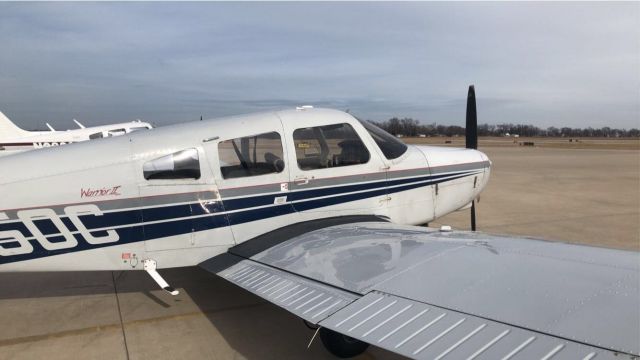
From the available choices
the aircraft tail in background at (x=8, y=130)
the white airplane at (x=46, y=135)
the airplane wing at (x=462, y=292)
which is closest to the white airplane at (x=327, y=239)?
the airplane wing at (x=462, y=292)

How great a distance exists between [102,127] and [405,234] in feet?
73.7

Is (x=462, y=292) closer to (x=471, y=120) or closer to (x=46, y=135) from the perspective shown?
(x=471, y=120)

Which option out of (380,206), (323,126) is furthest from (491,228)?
(323,126)

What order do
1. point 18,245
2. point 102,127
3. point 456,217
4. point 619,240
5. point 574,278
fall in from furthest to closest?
1. point 102,127
2. point 456,217
3. point 619,240
4. point 18,245
5. point 574,278

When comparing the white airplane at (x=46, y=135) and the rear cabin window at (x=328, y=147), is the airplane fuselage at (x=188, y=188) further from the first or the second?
the white airplane at (x=46, y=135)

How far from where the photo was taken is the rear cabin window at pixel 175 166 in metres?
4.19

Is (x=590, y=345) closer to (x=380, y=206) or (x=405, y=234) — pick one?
(x=405, y=234)

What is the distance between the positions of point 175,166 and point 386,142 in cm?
261

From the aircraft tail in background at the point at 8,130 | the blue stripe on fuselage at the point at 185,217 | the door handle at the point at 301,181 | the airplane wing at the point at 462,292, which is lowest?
the airplane wing at the point at 462,292

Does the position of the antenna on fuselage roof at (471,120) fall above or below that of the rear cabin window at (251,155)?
above

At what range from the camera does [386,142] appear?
18.4 ft

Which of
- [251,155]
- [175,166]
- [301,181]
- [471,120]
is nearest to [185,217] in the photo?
[175,166]

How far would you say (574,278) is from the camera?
265cm

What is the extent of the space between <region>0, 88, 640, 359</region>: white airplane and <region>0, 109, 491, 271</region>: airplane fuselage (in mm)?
12
